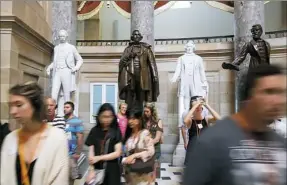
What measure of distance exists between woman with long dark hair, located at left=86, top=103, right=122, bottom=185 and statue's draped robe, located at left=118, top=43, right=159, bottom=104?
434cm

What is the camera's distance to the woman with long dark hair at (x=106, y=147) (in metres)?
2.81

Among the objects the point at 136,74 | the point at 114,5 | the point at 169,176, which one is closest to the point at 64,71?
the point at 136,74

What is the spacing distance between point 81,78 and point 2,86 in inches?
175

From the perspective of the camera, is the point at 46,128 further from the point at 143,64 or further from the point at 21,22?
the point at 21,22

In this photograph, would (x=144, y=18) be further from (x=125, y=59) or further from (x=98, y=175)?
(x=98, y=175)

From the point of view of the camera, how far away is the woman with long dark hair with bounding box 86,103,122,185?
2.81m

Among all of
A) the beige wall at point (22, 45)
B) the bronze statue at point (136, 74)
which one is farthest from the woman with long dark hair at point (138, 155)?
the bronze statue at point (136, 74)

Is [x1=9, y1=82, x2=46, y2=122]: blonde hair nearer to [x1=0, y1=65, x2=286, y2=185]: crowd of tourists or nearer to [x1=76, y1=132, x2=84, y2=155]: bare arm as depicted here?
[x1=0, y1=65, x2=286, y2=185]: crowd of tourists

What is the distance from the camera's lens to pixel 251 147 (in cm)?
112

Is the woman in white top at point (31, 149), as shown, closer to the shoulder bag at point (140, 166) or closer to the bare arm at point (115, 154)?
the bare arm at point (115, 154)

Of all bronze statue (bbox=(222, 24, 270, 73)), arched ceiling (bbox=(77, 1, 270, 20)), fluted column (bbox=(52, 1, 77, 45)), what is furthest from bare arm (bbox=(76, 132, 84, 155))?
arched ceiling (bbox=(77, 1, 270, 20))

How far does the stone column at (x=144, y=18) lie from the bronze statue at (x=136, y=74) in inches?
90.5

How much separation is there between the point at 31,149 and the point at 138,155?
141 centimetres

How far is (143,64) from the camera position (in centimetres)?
722
